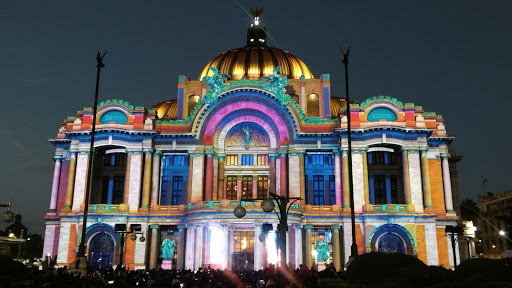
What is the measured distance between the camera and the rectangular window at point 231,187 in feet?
191

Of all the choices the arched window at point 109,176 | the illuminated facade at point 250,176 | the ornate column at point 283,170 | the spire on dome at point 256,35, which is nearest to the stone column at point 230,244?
the illuminated facade at point 250,176

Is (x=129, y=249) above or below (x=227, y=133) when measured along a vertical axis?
below

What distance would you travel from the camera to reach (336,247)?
53000 mm

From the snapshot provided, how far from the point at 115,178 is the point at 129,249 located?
396 inches

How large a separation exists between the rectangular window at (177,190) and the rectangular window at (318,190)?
1542cm

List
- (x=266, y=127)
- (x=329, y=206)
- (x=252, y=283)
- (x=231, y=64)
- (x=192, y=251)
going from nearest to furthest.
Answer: (x=252, y=283)
(x=192, y=251)
(x=329, y=206)
(x=266, y=127)
(x=231, y=64)

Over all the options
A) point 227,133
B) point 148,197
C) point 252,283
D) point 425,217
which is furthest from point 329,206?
point 252,283

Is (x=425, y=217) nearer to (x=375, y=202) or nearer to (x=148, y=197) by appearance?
(x=375, y=202)


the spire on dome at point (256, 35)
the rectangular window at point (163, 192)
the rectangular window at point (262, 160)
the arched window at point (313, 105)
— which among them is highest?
the spire on dome at point (256, 35)

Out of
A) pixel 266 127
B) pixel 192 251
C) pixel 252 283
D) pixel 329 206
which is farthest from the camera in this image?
pixel 266 127

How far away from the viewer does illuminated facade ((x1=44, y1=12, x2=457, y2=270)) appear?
5272 cm

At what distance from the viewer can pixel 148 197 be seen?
180ft

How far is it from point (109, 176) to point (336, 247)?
27850mm

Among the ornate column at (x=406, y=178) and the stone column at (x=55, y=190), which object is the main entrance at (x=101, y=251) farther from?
the ornate column at (x=406, y=178)
